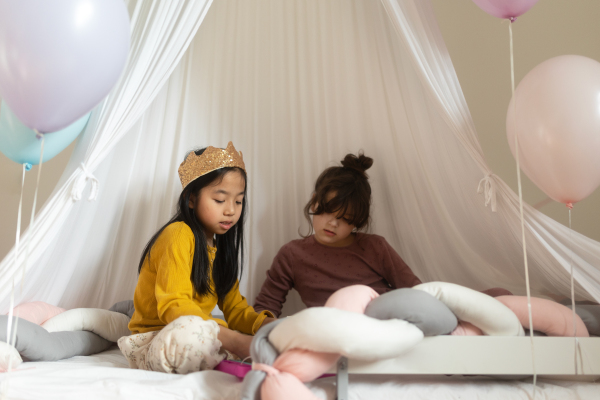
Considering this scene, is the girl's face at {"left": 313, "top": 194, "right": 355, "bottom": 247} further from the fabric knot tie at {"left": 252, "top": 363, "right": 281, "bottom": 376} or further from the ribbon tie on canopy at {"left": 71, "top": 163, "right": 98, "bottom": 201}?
the fabric knot tie at {"left": 252, "top": 363, "right": 281, "bottom": 376}

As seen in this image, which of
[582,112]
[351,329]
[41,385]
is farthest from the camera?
[582,112]

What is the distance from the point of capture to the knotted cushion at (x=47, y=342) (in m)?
1.40

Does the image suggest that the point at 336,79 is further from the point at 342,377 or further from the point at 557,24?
the point at 342,377

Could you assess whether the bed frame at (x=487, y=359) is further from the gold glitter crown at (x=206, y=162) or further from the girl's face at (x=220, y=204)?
the gold glitter crown at (x=206, y=162)

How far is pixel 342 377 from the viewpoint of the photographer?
113 centimetres

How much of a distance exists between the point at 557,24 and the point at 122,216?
228 centimetres

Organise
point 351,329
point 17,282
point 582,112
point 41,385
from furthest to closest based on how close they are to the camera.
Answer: point 17,282 → point 582,112 → point 41,385 → point 351,329

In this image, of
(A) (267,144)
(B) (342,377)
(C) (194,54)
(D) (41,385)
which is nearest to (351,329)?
(B) (342,377)

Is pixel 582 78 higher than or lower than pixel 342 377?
higher

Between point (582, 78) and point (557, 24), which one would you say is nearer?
point (582, 78)

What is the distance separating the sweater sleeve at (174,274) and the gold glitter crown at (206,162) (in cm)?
21

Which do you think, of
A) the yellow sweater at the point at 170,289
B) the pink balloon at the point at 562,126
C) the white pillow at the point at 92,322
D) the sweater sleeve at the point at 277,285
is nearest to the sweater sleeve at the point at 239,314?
the yellow sweater at the point at 170,289

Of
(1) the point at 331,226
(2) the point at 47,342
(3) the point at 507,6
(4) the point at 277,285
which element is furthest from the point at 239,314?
(3) the point at 507,6

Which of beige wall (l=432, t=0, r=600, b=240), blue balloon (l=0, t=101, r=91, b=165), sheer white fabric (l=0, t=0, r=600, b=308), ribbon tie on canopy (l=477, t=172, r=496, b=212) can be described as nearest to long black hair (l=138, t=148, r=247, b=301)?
sheer white fabric (l=0, t=0, r=600, b=308)
